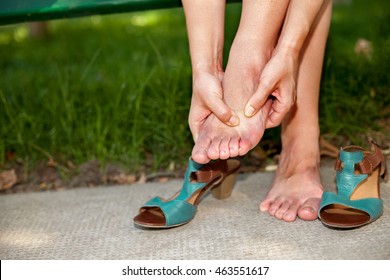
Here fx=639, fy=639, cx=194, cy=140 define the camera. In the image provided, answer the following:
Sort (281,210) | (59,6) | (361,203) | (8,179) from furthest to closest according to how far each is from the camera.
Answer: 1. (8,179)
2. (59,6)
3. (281,210)
4. (361,203)

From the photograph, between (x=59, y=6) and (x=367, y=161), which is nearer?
(x=367, y=161)

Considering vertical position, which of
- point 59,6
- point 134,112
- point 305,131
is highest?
point 59,6

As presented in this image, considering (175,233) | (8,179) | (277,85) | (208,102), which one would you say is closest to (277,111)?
(277,85)

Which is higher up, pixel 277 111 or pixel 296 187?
pixel 277 111

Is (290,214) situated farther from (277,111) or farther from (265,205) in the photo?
(277,111)

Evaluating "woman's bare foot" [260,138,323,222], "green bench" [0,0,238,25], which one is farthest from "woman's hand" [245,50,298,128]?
"green bench" [0,0,238,25]

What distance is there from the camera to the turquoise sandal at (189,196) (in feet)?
5.65

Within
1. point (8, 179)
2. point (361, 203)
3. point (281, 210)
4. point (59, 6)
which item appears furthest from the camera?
point (8, 179)

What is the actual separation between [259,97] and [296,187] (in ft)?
1.10

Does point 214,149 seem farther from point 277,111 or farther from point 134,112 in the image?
point 134,112

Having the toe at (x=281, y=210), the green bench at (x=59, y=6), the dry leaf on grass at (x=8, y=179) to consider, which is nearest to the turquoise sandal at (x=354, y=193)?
the toe at (x=281, y=210)

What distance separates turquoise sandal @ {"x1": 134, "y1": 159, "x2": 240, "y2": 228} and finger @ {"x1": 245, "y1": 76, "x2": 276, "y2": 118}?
23cm

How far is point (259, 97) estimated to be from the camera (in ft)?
5.54

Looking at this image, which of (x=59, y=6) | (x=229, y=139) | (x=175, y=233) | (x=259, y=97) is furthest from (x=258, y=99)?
(x=59, y=6)
